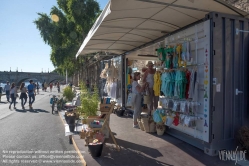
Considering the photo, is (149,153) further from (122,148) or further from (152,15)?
(152,15)

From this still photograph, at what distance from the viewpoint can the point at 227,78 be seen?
3898mm

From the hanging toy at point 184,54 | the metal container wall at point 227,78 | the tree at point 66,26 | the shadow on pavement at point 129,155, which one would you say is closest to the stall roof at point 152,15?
the metal container wall at point 227,78

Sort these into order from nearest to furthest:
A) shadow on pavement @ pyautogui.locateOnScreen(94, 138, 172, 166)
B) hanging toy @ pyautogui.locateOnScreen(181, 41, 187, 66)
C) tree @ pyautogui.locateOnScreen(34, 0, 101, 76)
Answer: shadow on pavement @ pyautogui.locateOnScreen(94, 138, 172, 166)
hanging toy @ pyautogui.locateOnScreen(181, 41, 187, 66)
tree @ pyautogui.locateOnScreen(34, 0, 101, 76)

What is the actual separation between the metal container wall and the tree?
17244mm

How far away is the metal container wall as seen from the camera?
3.78 meters

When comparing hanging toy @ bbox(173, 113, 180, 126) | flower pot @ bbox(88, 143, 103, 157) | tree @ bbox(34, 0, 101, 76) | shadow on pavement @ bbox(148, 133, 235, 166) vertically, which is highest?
tree @ bbox(34, 0, 101, 76)

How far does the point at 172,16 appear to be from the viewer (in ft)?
13.9

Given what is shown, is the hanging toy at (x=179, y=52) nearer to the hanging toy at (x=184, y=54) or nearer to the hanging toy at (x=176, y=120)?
the hanging toy at (x=184, y=54)

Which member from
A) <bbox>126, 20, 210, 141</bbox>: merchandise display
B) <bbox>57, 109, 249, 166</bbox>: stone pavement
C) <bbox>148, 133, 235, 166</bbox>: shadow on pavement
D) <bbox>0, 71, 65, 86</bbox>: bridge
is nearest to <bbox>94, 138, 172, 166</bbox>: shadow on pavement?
<bbox>57, 109, 249, 166</bbox>: stone pavement

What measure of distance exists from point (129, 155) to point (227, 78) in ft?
8.22

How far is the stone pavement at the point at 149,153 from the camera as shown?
3.66 metres

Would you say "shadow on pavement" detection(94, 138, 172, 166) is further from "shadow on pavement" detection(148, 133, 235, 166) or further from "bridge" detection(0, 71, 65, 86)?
"bridge" detection(0, 71, 65, 86)

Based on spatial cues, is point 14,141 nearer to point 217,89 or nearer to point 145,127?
point 145,127

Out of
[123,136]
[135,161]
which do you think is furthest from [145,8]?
[123,136]
